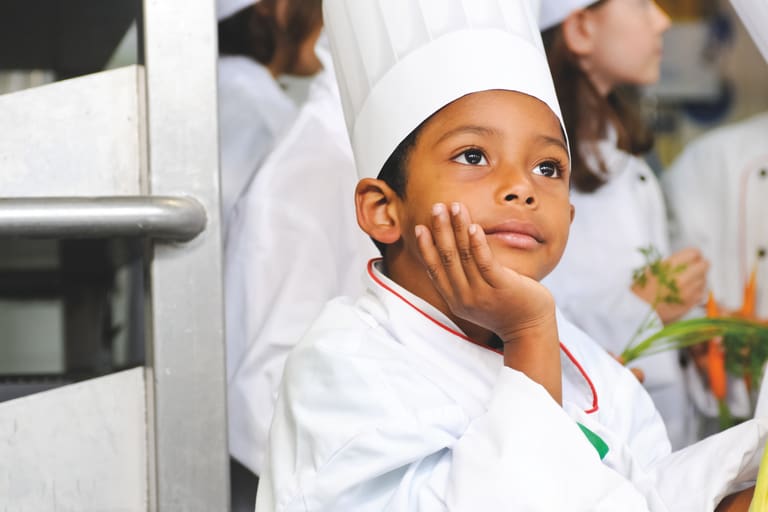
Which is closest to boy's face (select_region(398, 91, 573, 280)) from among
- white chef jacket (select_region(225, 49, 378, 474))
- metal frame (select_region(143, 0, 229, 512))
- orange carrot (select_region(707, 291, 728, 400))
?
metal frame (select_region(143, 0, 229, 512))

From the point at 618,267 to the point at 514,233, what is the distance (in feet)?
3.43

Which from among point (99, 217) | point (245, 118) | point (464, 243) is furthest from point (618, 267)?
point (99, 217)

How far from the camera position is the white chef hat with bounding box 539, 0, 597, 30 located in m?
1.92

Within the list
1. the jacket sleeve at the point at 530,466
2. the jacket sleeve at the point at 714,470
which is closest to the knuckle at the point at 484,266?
the jacket sleeve at the point at 530,466

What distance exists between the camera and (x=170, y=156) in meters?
1.03

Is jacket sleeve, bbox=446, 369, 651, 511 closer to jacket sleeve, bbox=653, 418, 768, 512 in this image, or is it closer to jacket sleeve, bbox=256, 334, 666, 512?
jacket sleeve, bbox=256, 334, 666, 512

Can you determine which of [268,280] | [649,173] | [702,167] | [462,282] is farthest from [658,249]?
[462,282]

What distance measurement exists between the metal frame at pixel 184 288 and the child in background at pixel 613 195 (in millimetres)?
960

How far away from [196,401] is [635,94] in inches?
127

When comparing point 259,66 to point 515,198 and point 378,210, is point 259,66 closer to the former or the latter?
point 378,210

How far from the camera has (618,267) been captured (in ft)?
6.37

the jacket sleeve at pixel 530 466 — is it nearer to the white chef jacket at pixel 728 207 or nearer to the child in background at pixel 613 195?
the child in background at pixel 613 195

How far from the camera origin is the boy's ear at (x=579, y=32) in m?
2.03

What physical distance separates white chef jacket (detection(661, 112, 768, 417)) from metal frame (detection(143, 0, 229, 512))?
1.49 metres
